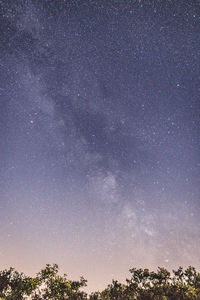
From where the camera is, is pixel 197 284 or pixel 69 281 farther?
pixel 69 281

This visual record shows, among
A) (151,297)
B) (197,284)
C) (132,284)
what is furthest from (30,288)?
(197,284)

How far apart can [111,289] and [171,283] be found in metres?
12.3

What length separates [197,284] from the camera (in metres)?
32.4

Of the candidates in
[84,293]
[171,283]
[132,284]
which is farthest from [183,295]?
[84,293]

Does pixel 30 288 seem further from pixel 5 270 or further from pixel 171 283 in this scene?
pixel 171 283

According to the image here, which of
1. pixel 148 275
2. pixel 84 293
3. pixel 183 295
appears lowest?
pixel 84 293

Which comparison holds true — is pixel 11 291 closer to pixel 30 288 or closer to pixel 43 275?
pixel 30 288

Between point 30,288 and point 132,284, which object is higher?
point 132,284

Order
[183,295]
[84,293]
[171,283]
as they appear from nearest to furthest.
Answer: [183,295], [171,283], [84,293]

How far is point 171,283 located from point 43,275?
82.8ft

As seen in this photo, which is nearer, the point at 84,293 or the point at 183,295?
the point at 183,295

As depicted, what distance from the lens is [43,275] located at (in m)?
38.3

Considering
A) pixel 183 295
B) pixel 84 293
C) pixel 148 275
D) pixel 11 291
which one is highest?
pixel 148 275

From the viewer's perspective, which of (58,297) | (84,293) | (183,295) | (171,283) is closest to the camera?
(183,295)
